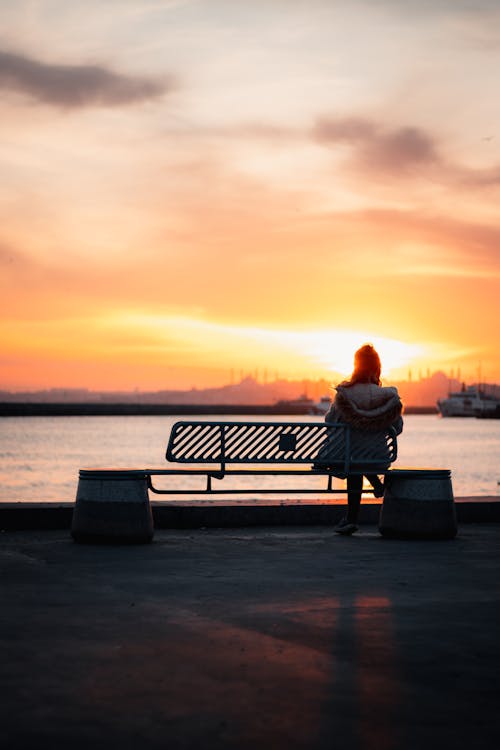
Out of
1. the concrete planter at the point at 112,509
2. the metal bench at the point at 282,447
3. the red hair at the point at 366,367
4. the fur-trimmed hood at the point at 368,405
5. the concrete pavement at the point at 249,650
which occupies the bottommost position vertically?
the concrete pavement at the point at 249,650

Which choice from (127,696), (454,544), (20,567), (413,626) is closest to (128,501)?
(20,567)

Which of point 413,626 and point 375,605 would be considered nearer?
point 413,626

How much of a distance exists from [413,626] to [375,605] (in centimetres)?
71

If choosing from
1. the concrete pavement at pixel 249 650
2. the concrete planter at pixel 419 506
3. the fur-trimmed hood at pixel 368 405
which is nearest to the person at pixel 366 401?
the fur-trimmed hood at pixel 368 405

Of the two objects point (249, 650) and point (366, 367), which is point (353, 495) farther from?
point (249, 650)

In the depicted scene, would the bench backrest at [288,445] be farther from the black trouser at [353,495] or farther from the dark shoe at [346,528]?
the dark shoe at [346,528]

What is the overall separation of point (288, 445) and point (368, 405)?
952 mm

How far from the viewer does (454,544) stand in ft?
34.7

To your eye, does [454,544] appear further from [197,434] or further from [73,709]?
[73,709]

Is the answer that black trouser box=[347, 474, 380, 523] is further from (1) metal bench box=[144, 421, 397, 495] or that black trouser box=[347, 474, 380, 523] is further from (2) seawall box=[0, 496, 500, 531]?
(2) seawall box=[0, 496, 500, 531]

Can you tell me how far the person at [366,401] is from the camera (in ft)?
37.7

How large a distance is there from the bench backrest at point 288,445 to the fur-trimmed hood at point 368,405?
0.12 metres

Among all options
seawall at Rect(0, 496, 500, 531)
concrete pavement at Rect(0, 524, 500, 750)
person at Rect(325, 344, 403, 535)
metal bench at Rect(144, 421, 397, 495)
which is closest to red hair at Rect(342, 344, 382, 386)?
person at Rect(325, 344, 403, 535)

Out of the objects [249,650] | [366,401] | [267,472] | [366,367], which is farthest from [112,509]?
[249,650]
